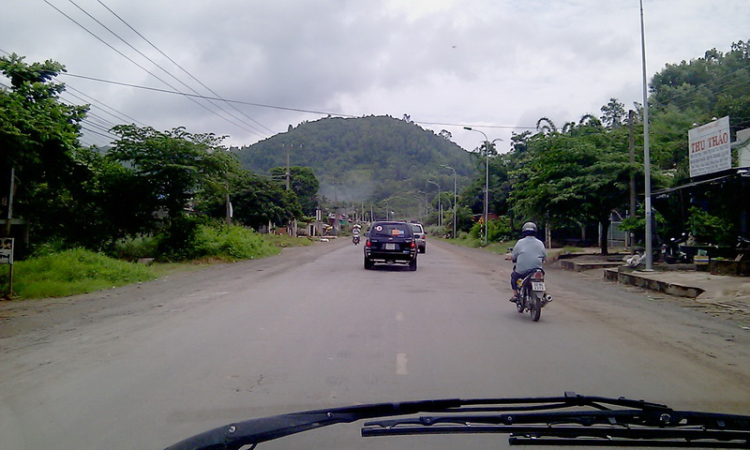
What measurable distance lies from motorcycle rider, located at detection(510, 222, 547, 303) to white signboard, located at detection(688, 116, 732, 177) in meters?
11.0

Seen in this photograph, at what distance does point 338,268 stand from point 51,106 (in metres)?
11.3

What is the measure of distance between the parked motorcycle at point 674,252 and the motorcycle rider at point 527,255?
14985 mm

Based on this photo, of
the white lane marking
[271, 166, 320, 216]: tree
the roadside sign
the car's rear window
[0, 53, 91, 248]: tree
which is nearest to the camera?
the white lane marking

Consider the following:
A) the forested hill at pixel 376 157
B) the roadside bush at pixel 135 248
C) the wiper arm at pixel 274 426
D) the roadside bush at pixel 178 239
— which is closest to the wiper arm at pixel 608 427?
the wiper arm at pixel 274 426

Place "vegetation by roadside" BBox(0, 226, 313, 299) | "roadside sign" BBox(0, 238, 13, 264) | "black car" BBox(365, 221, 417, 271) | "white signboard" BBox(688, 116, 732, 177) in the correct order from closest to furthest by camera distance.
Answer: "roadside sign" BBox(0, 238, 13, 264)
"vegetation by roadside" BBox(0, 226, 313, 299)
"white signboard" BBox(688, 116, 732, 177)
"black car" BBox(365, 221, 417, 271)

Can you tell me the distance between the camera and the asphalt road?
5.44m

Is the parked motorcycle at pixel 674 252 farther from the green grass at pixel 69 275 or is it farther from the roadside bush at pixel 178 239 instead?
the roadside bush at pixel 178 239

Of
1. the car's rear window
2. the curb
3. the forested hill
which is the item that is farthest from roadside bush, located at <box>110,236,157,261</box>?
the forested hill

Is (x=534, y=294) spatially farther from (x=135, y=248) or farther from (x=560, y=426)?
(x=135, y=248)

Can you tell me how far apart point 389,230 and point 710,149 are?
36.1 feet

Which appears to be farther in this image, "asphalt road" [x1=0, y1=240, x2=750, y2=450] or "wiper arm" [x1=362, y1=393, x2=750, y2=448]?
"asphalt road" [x1=0, y1=240, x2=750, y2=450]

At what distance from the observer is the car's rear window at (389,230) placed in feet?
73.2

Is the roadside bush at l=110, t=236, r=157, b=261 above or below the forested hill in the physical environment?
below

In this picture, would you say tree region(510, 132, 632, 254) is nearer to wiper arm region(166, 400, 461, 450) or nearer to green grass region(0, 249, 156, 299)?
green grass region(0, 249, 156, 299)
